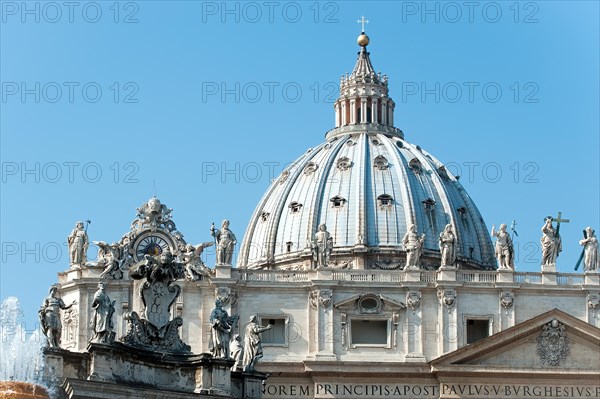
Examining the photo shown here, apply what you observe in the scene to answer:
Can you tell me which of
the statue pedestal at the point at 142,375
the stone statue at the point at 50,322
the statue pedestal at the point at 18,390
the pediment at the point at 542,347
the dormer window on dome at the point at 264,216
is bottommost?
the statue pedestal at the point at 18,390

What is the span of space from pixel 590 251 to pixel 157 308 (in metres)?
58.7

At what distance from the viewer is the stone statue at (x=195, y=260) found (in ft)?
368

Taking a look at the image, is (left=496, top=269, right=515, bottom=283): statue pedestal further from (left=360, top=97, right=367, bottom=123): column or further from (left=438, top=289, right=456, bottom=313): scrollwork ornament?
(left=360, top=97, right=367, bottom=123): column

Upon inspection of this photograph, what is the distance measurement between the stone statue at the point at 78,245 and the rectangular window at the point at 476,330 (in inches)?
951

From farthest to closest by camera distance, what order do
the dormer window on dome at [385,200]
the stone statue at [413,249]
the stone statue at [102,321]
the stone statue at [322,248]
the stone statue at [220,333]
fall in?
the dormer window on dome at [385,200], the stone statue at [322,248], the stone statue at [413,249], the stone statue at [220,333], the stone statue at [102,321]

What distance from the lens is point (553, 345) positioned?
378 ft

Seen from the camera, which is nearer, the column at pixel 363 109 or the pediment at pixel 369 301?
the pediment at pixel 369 301

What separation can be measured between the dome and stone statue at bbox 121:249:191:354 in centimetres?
9914

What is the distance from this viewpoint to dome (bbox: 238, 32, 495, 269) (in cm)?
16850

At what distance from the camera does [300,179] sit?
17900 centimetres

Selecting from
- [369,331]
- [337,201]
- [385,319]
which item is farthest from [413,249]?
[337,201]

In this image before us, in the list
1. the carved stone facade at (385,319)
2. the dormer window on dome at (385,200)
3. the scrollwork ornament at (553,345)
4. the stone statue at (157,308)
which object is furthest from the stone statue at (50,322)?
the dormer window on dome at (385,200)

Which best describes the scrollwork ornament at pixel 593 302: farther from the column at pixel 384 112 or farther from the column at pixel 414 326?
the column at pixel 384 112

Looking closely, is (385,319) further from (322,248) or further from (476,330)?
(322,248)
